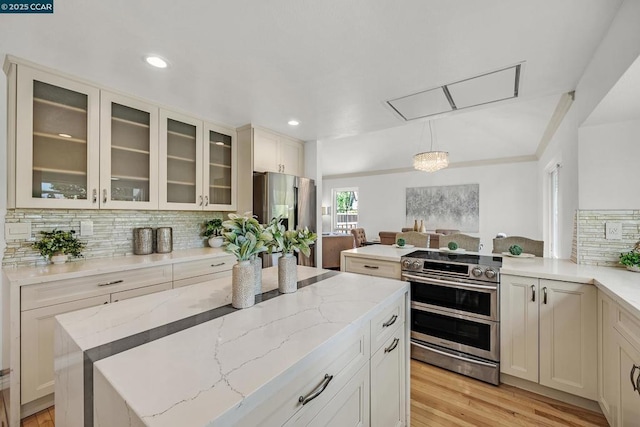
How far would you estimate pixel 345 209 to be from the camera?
8.62m

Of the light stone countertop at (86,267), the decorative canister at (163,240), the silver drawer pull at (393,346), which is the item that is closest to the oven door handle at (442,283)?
the silver drawer pull at (393,346)

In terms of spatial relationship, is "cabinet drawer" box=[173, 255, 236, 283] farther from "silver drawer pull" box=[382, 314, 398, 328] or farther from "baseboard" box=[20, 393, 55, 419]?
"silver drawer pull" box=[382, 314, 398, 328]

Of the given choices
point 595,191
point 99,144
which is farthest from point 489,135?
point 99,144

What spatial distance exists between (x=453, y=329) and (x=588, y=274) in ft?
3.19

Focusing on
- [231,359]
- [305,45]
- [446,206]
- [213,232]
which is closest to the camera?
[231,359]

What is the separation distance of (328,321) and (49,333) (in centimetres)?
191

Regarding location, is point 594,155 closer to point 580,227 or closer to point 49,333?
point 580,227

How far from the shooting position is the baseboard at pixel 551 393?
5.86 ft

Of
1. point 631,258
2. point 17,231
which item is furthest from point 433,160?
point 17,231

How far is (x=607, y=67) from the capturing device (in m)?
1.54

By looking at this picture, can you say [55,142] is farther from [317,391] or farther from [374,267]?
[374,267]

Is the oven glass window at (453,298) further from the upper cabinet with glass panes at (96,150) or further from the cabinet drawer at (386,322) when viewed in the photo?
the upper cabinet with glass panes at (96,150)

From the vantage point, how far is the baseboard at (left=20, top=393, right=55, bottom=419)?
5.54 feet

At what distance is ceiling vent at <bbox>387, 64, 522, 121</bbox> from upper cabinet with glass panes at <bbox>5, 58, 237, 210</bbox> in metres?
2.10
